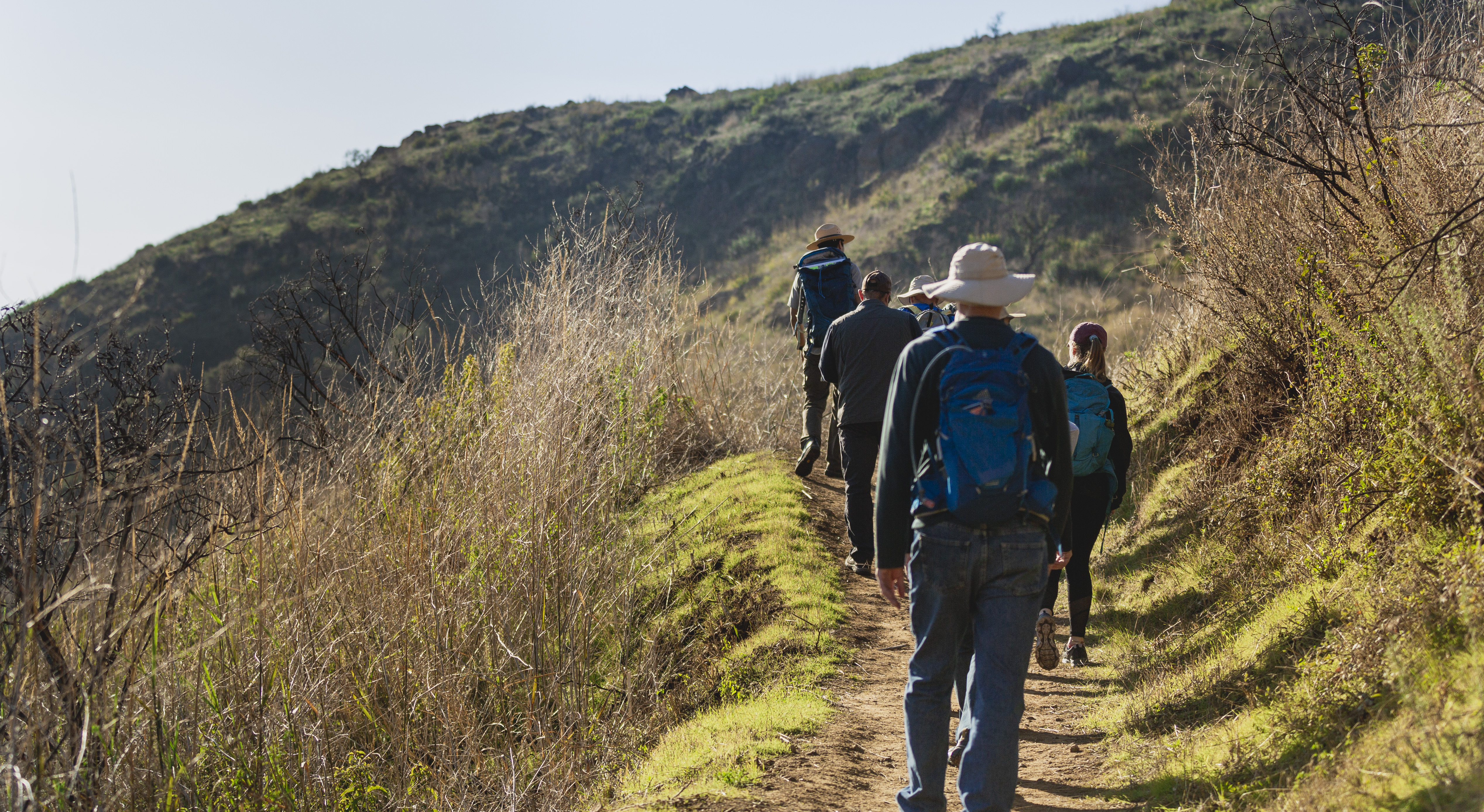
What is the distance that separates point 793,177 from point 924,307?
39.5m

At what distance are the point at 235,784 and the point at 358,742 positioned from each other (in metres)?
0.98

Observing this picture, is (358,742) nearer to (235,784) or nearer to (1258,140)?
(235,784)

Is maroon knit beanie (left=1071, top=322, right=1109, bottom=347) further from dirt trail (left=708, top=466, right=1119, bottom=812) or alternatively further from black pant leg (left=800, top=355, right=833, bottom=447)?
black pant leg (left=800, top=355, right=833, bottom=447)

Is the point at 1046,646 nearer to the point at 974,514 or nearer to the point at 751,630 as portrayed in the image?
the point at 974,514

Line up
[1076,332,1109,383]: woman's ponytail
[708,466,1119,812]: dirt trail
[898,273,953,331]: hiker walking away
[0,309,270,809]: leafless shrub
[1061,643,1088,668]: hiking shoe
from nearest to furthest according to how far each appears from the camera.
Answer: [0,309,270,809]: leafless shrub → [708,466,1119,812]: dirt trail → [1076,332,1109,383]: woman's ponytail → [1061,643,1088,668]: hiking shoe → [898,273,953,331]: hiker walking away

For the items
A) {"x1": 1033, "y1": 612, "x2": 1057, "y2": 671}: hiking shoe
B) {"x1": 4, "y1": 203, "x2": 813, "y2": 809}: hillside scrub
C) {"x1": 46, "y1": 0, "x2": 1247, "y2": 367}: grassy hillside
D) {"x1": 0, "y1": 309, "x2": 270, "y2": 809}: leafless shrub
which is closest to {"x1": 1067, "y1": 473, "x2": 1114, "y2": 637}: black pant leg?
{"x1": 1033, "y1": 612, "x2": 1057, "y2": 671}: hiking shoe

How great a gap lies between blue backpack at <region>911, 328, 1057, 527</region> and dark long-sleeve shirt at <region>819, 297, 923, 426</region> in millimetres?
3230

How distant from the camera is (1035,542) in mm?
3072

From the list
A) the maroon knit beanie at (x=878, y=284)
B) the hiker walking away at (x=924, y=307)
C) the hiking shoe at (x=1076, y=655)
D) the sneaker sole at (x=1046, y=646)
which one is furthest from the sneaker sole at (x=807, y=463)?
the sneaker sole at (x=1046, y=646)

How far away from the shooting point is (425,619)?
19.4ft

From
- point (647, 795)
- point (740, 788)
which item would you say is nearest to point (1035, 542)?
point (740, 788)

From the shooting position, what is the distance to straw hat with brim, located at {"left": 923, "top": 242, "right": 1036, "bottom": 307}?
128 inches

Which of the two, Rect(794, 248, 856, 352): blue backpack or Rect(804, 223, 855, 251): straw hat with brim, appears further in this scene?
Rect(804, 223, 855, 251): straw hat with brim

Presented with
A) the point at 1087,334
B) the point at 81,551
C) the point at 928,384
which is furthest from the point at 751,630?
the point at 928,384
